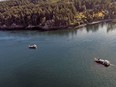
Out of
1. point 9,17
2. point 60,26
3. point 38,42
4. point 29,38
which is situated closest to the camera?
point 38,42

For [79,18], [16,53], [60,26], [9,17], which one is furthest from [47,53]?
[9,17]

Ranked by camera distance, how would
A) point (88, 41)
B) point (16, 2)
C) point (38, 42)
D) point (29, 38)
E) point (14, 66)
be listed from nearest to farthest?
point (14, 66) → point (88, 41) → point (38, 42) → point (29, 38) → point (16, 2)

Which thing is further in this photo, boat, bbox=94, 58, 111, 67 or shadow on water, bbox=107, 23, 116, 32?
shadow on water, bbox=107, 23, 116, 32

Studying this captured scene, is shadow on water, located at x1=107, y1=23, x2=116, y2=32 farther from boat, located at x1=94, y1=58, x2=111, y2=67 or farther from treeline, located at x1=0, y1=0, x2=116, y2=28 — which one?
boat, located at x1=94, y1=58, x2=111, y2=67

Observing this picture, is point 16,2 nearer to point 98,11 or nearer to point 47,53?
point 98,11

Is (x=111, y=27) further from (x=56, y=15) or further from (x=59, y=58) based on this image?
(x=59, y=58)

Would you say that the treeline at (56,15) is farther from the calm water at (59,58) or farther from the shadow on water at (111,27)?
the shadow on water at (111,27)

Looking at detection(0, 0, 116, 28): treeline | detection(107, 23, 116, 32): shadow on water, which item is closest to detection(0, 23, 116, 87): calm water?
detection(107, 23, 116, 32): shadow on water

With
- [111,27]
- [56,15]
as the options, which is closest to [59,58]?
[56,15]
